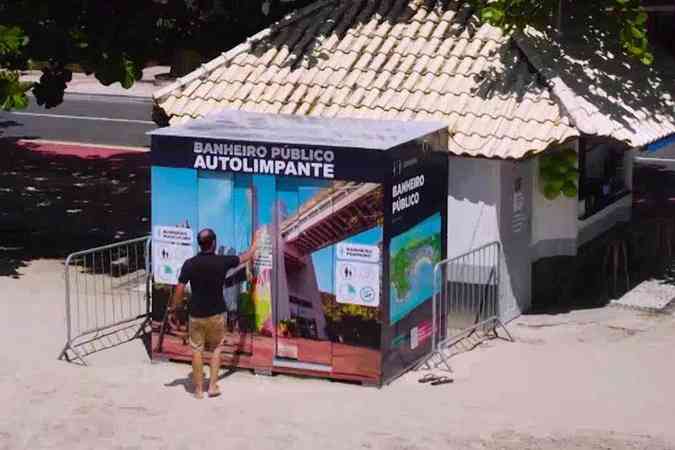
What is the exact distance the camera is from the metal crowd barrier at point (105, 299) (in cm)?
1443

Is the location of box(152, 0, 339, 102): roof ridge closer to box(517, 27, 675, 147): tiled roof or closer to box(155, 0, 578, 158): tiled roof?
box(155, 0, 578, 158): tiled roof

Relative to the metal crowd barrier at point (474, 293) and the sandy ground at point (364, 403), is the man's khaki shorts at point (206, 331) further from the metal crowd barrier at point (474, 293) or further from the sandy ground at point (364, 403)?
the metal crowd barrier at point (474, 293)

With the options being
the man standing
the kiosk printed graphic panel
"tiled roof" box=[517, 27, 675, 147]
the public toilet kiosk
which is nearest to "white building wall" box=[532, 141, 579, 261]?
"tiled roof" box=[517, 27, 675, 147]

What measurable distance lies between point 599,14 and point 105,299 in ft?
22.8

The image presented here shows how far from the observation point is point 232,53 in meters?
17.0

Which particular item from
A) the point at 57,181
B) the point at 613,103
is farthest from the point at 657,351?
the point at 57,181

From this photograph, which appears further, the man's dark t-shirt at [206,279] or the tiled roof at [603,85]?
the tiled roof at [603,85]

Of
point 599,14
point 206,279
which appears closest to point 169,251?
point 206,279

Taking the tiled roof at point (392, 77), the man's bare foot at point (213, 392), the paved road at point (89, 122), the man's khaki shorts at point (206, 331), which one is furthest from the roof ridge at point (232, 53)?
the paved road at point (89, 122)

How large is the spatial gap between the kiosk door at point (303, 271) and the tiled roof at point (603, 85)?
3.52 metres

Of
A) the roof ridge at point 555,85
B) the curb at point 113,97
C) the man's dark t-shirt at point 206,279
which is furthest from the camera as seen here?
the curb at point 113,97

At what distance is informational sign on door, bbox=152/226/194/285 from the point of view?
529 inches

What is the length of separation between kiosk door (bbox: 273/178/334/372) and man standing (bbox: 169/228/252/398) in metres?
0.62

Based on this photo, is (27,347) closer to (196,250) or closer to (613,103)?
(196,250)
